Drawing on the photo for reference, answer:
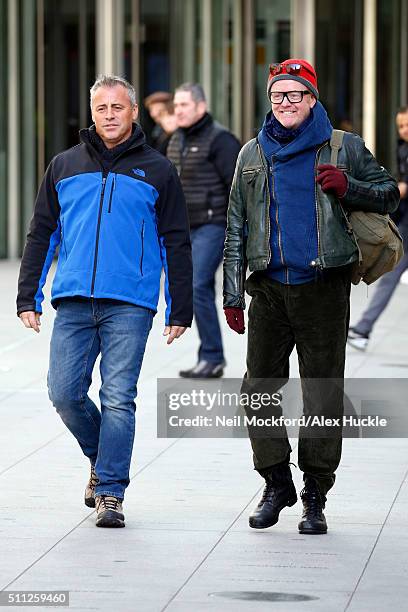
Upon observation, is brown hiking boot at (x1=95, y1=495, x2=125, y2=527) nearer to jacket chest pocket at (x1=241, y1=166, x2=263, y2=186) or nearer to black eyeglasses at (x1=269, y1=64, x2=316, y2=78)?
jacket chest pocket at (x1=241, y1=166, x2=263, y2=186)

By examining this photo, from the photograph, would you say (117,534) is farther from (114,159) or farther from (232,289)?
(114,159)

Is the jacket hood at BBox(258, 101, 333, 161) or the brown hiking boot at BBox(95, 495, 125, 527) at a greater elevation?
the jacket hood at BBox(258, 101, 333, 161)

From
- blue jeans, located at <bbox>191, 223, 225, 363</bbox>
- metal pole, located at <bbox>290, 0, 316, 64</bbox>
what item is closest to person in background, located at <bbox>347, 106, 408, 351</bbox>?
blue jeans, located at <bbox>191, 223, 225, 363</bbox>

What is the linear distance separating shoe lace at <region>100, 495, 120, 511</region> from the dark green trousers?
1.93 ft

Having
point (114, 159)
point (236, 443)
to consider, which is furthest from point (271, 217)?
point (236, 443)

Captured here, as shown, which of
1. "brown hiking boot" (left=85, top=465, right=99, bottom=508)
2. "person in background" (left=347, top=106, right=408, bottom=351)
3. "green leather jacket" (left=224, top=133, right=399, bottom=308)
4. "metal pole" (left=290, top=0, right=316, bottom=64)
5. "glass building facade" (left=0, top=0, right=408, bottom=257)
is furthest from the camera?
"metal pole" (left=290, top=0, right=316, bottom=64)

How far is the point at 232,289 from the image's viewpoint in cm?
584

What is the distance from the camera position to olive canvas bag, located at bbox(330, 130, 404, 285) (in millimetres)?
5746

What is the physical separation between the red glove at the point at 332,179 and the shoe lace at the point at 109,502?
4.85 ft

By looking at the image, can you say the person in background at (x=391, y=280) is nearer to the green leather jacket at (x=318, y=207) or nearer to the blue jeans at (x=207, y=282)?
the blue jeans at (x=207, y=282)

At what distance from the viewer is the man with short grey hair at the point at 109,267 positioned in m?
5.87

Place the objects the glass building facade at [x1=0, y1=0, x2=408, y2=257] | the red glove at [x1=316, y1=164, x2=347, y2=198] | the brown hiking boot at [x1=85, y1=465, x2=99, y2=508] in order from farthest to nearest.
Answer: the glass building facade at [x1=0, y1=0, x2=408, y2=257]
the brown hiking boot at [x1=85, y1=465, x2=99, y2=508]
the red glove at [x1=316, y1=164, x2=347, y2=198]

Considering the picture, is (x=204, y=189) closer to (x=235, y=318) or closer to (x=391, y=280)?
(x=391, y=280)

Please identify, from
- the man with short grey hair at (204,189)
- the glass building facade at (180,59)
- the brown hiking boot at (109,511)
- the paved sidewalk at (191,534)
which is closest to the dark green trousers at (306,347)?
the paved sidewalk at (191,534)
